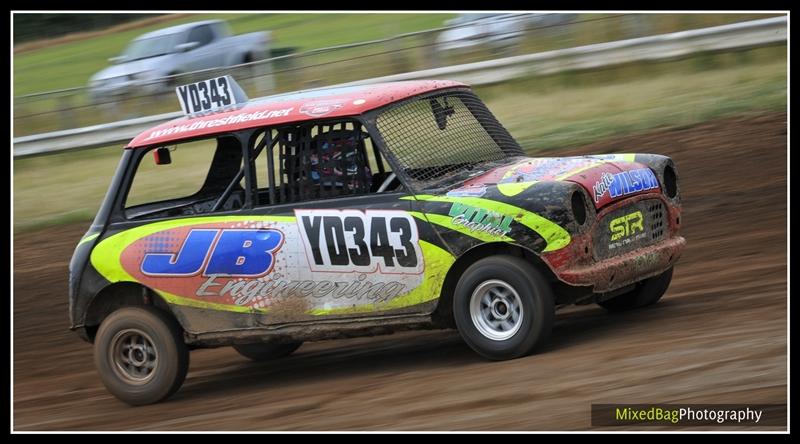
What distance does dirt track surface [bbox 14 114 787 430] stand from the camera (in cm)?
614

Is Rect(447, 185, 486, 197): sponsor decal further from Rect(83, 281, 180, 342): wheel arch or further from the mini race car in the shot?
Rect(83, 281, 180, 342): wheel arch

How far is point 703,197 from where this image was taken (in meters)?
10.9

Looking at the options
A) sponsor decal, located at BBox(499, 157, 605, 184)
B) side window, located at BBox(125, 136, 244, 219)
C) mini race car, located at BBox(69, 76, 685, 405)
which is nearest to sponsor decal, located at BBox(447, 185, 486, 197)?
mini race car, located at BBox(69, 76, 685, 405)

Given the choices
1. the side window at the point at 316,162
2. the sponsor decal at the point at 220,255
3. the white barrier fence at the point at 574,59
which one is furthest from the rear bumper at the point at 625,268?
the white barrier fence at the point at 574,59

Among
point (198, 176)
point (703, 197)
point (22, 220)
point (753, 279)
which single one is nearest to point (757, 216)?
point (703, 197)

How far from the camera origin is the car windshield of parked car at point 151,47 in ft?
61.5

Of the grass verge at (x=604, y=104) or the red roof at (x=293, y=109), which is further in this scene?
the grass verge at (x=604, y=104)

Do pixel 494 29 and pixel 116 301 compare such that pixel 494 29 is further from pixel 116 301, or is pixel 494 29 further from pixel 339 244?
pixel 339 244

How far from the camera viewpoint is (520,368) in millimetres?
6703

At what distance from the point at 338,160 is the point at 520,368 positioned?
176cm

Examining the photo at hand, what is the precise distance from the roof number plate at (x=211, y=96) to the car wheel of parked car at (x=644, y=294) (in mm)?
2794

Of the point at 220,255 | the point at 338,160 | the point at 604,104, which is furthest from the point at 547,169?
the point at 604,104

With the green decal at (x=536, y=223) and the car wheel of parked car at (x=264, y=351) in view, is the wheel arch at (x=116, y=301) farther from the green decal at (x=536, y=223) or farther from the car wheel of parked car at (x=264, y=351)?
the green decal at (x=536, y=223)
